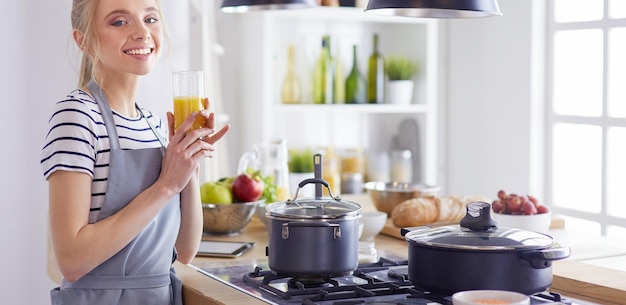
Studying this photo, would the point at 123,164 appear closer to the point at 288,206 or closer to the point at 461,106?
the point at 288,206

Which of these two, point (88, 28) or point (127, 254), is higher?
point (88, 28)

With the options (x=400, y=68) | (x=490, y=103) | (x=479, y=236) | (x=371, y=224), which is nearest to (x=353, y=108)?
(x=400, y=68)

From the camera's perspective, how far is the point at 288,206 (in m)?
2.00

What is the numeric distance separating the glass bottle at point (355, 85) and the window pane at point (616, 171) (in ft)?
4.57

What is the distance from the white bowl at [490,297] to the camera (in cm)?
155

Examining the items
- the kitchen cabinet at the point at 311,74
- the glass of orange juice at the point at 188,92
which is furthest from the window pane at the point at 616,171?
the glass of orange juice at the point at 188,92

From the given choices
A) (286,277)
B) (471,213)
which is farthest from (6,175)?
(471,213)

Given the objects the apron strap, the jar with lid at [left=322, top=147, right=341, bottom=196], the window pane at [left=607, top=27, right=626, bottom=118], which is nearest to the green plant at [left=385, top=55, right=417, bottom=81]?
the jar with lid at [left=322, top=147, right=341, bottom=196]

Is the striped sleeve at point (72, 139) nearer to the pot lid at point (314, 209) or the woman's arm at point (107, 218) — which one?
the woman's arm at point (107, 218)

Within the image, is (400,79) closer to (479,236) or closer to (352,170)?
(352,170)

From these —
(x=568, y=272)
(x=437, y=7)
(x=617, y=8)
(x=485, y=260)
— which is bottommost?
(x=568, y=272)

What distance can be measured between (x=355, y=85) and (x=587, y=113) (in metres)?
1.30

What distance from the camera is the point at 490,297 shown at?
1.57 metres

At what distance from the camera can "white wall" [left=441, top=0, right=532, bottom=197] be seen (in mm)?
4645
